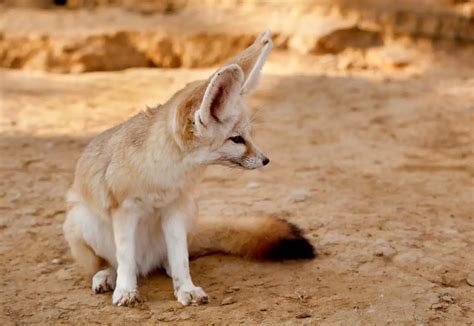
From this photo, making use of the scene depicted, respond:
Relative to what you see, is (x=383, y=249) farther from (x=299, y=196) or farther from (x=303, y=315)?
(x=299, y=196)

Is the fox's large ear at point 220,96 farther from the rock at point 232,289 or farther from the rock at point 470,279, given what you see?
the rock at point 470,279

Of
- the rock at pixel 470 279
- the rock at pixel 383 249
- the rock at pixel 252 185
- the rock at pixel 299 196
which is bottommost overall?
the rock at pixel 252 185

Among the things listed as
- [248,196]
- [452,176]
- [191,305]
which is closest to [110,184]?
[191,305]

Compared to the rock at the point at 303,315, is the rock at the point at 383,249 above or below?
above

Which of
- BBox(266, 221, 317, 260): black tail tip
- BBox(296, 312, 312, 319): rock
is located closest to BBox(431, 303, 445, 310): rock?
BBox(296, 312, 312, 319): rock

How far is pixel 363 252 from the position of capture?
3.90 m

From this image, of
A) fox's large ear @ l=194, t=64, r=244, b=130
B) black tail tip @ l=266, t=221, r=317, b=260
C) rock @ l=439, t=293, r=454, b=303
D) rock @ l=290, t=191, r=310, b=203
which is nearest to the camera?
fox's large ear @ l=194, t=64, r=244, b=130

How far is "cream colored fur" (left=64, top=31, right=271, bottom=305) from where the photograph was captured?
3.21 m

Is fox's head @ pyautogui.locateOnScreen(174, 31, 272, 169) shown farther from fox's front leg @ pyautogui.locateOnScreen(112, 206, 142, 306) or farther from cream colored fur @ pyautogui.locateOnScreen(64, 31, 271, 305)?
fox's front leg @ pyautogui.locateOnScreen(112, 206, 142, 306)

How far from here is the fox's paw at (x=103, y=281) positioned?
3.57 meters

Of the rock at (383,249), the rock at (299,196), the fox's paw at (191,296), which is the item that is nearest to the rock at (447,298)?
the rock at (383,249)

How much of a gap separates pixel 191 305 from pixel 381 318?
0.84m

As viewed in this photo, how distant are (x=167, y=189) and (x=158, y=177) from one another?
69mm

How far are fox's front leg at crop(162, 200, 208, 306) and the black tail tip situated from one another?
0.49 meters
